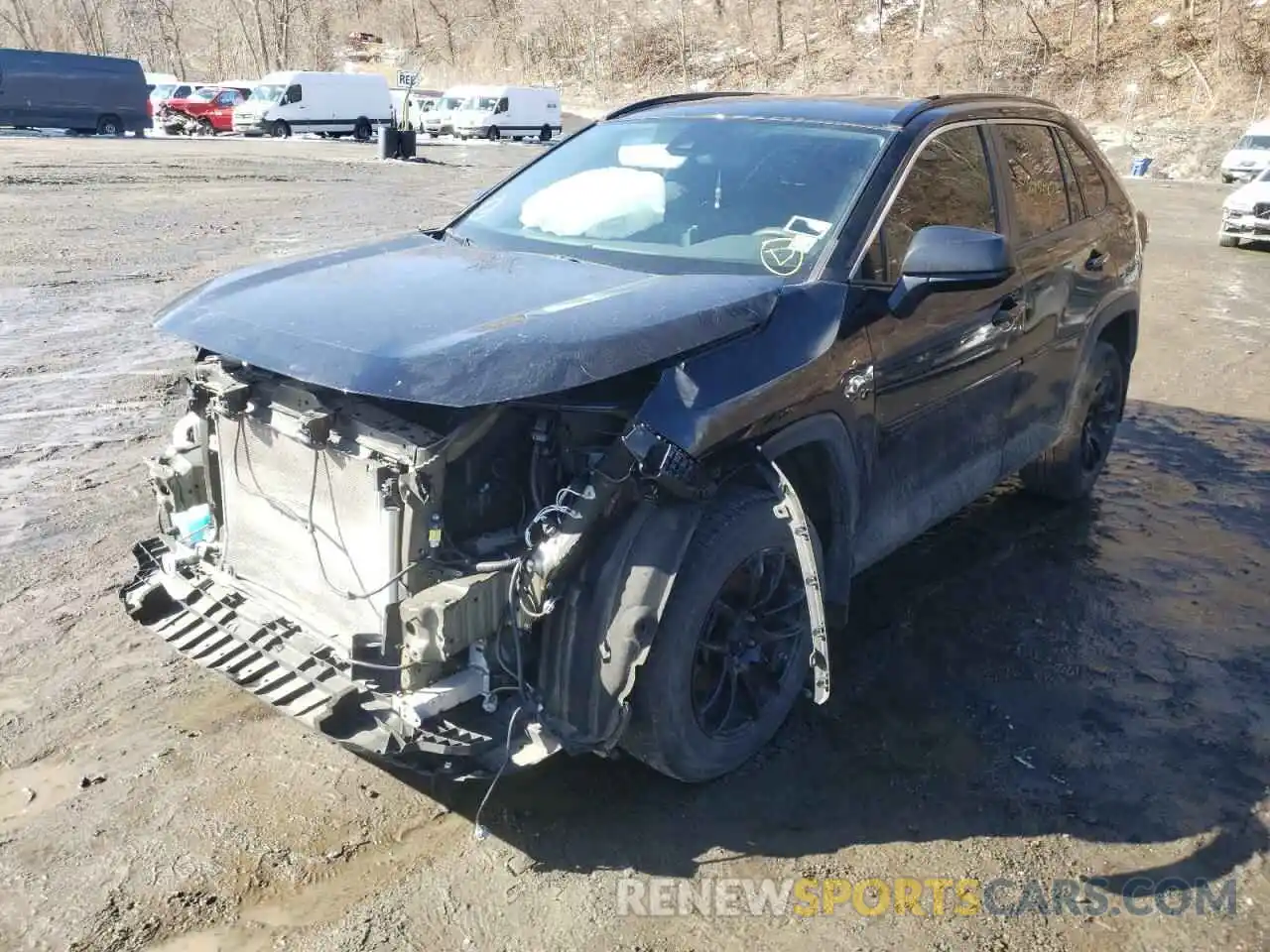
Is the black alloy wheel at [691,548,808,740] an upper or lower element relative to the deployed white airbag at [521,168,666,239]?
lower

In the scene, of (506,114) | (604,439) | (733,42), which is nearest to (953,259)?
(604,439)

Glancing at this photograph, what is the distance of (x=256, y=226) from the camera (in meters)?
14.9

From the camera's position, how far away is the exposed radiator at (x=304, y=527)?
3.03 m

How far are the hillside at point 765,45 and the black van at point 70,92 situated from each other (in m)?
27.7

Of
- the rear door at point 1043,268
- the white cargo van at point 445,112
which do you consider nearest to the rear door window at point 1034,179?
the rear door at point 1043,268

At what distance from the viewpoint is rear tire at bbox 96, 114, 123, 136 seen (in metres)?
34.5

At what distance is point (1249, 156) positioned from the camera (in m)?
27.6

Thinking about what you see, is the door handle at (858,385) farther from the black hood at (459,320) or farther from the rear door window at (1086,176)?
the rear door window at (1086,176)

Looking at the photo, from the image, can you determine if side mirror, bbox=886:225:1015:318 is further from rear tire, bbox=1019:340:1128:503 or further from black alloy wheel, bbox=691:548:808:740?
rear tire, bbox=1019:340:1128:503

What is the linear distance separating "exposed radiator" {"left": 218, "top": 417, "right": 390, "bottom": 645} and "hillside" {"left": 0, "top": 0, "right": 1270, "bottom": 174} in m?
36.4

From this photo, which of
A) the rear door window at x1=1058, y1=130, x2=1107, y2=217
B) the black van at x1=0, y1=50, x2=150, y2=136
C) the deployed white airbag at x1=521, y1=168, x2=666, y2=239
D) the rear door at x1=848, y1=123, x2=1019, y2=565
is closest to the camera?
the rear door at x1=848, y1=123, x2=1019, y2=565

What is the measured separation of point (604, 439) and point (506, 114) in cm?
4312

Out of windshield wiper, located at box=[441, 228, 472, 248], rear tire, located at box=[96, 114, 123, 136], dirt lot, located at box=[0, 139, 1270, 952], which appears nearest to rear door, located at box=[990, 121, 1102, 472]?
dirt lot, located at box=[0, 139, 1270, 952]

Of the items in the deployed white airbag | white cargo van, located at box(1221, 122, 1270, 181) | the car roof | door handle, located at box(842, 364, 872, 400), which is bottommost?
white cargo van, located at box(1221, 122, 1270, 181)
